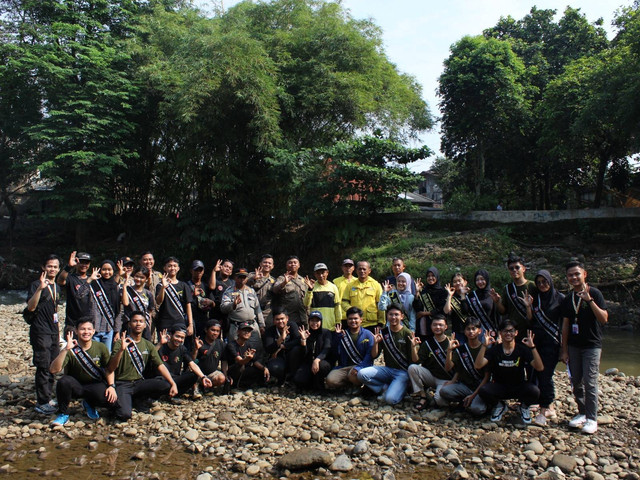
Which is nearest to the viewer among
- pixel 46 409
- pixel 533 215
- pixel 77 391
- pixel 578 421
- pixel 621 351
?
pixel 578 421

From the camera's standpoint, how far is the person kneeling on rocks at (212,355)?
6.37m

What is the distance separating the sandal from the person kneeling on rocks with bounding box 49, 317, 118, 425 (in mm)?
3559

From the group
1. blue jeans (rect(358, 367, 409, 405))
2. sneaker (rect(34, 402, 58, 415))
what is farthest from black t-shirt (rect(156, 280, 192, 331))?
blue jeans (rect(358, 367, 409, 405))

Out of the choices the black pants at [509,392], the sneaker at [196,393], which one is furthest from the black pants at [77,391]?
the black pants at [509,392]

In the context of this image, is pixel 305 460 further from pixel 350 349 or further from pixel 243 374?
pixel 243 374

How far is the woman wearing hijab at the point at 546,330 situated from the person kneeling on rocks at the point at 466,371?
2.00 ft

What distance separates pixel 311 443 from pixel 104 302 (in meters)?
3.25

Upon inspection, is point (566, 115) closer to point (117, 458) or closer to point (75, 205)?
point (117, 458)

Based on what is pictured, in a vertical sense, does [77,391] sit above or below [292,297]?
below

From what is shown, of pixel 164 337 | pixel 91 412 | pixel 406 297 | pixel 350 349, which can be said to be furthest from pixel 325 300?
pixel 91 412

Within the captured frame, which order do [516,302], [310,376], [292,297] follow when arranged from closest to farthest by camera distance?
1. [516,302]
2. [310,376]
3. [292,297]

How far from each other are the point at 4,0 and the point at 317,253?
1738cm

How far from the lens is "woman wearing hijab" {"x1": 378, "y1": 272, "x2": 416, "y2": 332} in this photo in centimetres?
681

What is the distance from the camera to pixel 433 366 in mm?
6086
